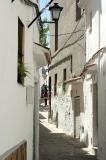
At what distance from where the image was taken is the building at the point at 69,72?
2325 centimetres

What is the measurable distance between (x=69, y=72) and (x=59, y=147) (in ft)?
19.1

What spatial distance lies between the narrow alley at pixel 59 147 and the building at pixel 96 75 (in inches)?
26.2

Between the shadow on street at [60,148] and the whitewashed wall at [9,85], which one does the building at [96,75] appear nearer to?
the shadow on street at [60,148]

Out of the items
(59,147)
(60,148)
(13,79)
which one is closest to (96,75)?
(60,148)

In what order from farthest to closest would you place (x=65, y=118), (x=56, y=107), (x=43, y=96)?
(x=43, y=96), (x=56, y=107), (x=65, y=118)

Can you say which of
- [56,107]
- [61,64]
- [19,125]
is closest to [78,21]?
[61,64]

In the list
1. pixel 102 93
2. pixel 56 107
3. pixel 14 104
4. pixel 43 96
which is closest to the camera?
pixel 14 104

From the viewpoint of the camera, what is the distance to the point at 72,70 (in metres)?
25.2

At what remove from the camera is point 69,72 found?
26031 mm

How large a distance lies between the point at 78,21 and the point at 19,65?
45.5 feet

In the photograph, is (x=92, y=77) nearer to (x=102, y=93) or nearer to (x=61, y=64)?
(x=102, y=93)

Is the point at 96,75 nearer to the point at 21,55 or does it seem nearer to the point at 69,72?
the point at 21,55

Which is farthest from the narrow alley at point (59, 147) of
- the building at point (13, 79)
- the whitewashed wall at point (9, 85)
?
the whitewashed wall at point (9, 85)

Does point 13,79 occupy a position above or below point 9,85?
above
